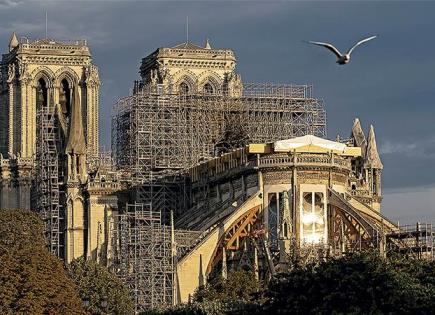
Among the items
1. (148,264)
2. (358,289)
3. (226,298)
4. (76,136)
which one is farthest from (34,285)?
(76,136)

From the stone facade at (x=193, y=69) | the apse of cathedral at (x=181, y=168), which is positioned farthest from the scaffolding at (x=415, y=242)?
the stone facade at (x=193, y=69)

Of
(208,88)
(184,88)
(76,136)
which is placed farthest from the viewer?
(208,88)

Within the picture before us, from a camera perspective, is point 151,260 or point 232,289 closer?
point 232,289

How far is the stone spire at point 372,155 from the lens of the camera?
174250 mm

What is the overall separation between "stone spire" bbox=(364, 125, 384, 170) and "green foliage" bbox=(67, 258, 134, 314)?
35381mm

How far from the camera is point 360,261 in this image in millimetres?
108250

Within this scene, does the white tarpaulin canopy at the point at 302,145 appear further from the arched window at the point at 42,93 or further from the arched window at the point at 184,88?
the arched window at the point at 42,93

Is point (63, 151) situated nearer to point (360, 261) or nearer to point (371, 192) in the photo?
point (371, 192)

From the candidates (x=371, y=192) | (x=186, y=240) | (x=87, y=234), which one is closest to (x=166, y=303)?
(x=186, y=240)

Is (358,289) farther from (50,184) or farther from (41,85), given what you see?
(41,85)

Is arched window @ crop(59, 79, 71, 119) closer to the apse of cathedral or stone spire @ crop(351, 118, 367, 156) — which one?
the apse of cathedral

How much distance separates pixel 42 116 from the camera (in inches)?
6713

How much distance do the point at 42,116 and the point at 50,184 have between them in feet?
23.0

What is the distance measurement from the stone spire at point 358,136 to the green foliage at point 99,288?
120 feet
